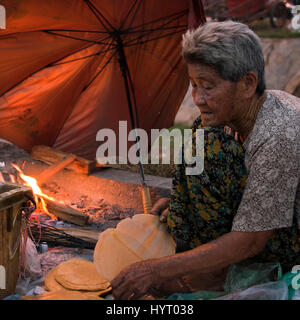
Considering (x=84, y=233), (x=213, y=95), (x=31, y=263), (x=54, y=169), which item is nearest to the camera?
(x=213, y=95)

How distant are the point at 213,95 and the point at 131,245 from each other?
2.80ft

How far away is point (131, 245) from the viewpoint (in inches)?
85.0

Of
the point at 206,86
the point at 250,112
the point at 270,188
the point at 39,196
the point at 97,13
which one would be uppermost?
the point at 97,13

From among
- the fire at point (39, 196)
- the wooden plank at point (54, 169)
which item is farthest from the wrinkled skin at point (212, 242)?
the wooden plank at point (54, 169)

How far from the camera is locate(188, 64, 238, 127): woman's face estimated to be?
1805 mm

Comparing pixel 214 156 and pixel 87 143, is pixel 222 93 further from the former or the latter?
pixel 87 143

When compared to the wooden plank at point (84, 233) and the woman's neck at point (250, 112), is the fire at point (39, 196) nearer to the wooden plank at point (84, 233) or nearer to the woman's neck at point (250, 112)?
the wooden plank at point (84, 233)

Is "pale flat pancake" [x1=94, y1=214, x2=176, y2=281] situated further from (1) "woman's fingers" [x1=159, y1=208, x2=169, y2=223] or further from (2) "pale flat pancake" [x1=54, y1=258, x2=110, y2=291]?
(2) "pale flat pancake" [x1=54, y1=258, x2=110, y2=291]

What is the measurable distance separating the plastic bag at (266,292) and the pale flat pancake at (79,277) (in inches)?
34.2

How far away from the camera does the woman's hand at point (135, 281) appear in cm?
187

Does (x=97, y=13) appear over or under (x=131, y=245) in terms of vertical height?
over

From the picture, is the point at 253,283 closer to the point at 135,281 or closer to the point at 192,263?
the point at 192,263

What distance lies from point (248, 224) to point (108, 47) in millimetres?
2701

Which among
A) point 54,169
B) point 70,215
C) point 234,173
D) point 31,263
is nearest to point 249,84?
point 234,173
